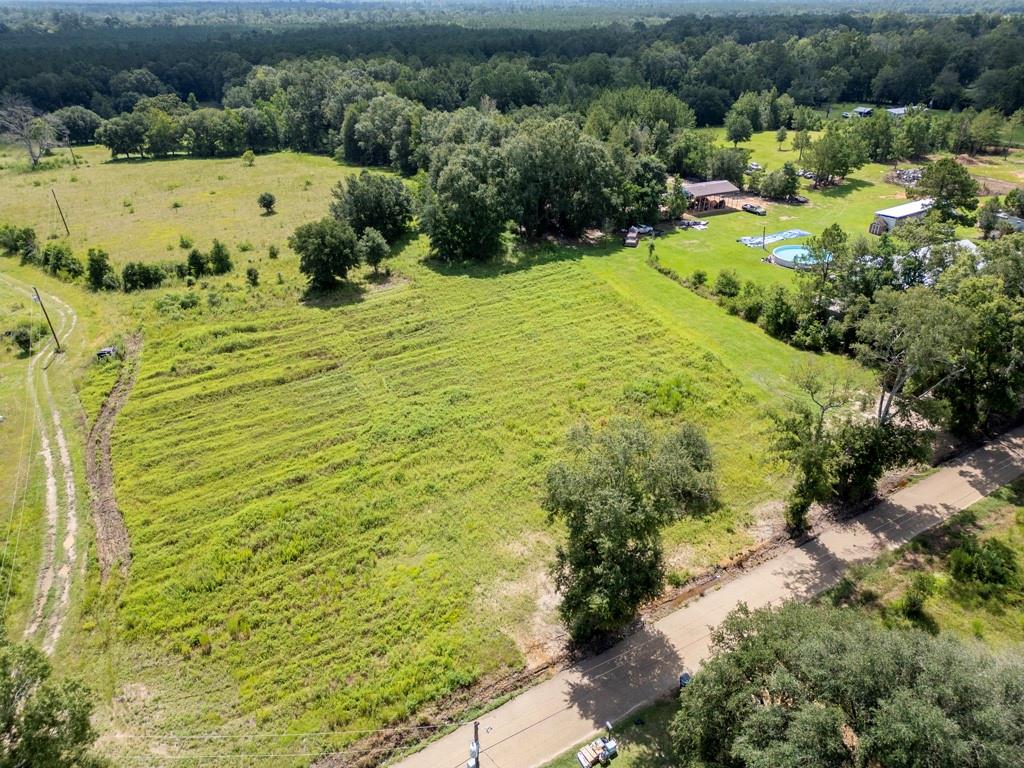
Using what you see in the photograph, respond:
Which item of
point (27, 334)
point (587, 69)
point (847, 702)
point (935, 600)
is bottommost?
point (935, 600)

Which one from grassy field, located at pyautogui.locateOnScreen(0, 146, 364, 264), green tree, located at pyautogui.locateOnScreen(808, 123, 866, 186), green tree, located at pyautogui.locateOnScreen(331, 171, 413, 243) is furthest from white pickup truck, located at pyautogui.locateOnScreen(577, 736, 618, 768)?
green tree, located at pyautogui.locateOnScreen(808, 123, 866, 186)

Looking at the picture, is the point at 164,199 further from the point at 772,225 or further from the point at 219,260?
the point at 772,225

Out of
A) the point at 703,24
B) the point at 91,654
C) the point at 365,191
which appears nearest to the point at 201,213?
the point at 365,191

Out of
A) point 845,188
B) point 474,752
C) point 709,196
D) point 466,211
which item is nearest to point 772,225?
point 709,196

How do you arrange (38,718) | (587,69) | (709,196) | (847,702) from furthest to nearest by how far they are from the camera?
(587,69) → (709,196) → (38,718) → (847,702)

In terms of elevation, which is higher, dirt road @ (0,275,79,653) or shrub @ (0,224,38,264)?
shrub @ (0,224,38,264)

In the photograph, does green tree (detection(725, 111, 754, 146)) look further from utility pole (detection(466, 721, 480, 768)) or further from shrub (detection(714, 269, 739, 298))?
utility pole (detection(466, 721, 480, 768))

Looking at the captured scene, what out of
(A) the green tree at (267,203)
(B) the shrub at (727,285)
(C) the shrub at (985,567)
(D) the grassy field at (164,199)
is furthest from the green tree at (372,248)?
(C) the shrub at (985,567)

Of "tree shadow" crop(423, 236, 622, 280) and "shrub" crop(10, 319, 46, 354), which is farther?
A: "tree shadow" crop(423, 236, 622, 280)
